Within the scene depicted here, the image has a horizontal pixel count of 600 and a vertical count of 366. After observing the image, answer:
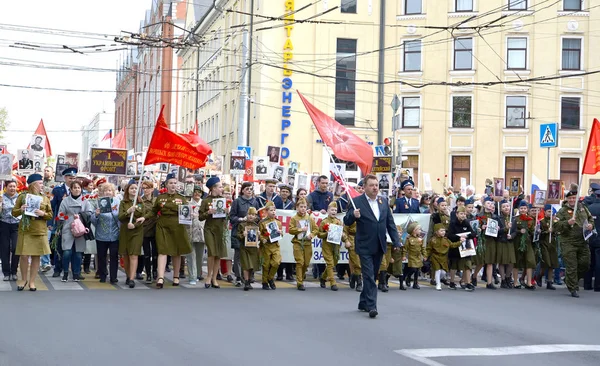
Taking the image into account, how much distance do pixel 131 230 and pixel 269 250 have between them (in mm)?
2405

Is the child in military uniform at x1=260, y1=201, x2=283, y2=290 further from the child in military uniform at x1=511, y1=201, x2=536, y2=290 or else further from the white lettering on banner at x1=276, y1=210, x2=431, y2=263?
the child in military uniform at x1=511, y1=201, x2=536, y2=290

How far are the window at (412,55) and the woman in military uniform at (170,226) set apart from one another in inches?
1165

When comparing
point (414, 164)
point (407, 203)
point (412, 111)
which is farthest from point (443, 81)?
point (407, 203)

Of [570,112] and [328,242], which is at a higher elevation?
[570,112]

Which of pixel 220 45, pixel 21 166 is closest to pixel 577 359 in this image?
pixel 21 166

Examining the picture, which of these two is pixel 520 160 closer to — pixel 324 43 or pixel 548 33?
pixel 548 33

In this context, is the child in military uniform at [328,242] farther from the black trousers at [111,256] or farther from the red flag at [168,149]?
the black trousers at [111,256]

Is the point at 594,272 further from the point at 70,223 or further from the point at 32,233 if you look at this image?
the point at 32,233

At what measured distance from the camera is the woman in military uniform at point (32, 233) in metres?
13.8

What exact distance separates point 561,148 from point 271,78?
14494 mm

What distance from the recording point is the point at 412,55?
43.3 metres

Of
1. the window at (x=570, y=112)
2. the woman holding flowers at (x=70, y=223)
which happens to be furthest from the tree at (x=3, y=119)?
the woman holding flowers at (x=70, y=223)

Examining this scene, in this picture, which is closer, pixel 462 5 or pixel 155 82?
pixel 462 5

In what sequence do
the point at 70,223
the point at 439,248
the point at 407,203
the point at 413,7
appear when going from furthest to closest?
the point at 413,7
the point at 407,203
the point at 439,248
the point at 70,223
